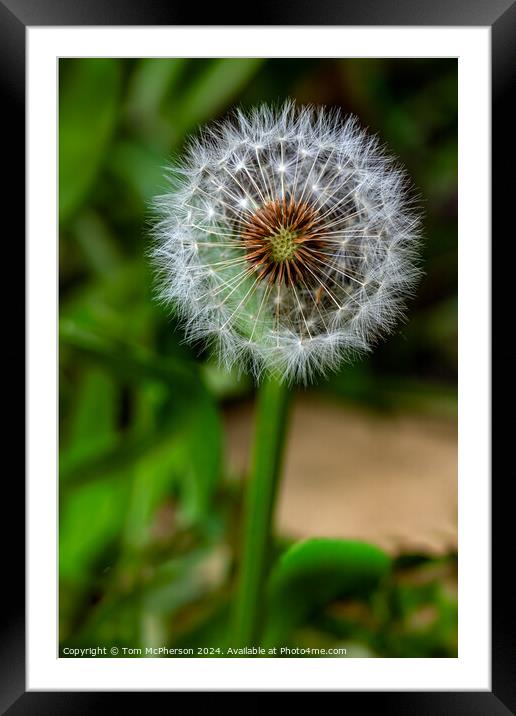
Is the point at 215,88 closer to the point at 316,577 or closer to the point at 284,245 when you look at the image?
the point at 284,245

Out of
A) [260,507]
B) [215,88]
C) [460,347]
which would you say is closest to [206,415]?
[260,507]

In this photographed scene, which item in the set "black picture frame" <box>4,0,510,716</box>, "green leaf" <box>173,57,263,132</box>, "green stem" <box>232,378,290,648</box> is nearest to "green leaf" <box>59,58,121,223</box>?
"green leaf" <box>173,57,263,132</box>

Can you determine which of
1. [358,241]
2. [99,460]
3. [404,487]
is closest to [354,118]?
[358,241]

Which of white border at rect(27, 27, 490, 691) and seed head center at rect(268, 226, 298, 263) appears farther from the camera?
white border at rect(27, 27, 490, 691)

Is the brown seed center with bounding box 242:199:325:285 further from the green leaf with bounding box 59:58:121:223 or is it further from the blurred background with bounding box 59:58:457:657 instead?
the green leaf with bounding box 59:58:121:223

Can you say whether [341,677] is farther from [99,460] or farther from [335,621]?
[99,460]

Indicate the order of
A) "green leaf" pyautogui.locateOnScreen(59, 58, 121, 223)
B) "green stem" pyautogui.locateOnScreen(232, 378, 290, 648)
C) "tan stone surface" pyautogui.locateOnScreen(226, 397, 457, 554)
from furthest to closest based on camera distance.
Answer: "green leaf" pyautogui.locateOnScreen(59, 58, 121, 223), "tan stone surface" pyautogui.locateOnScreen(226, 397, 457, 554), "green stem" pyautogui.locateOnScreen(232, 378, 290, 648)

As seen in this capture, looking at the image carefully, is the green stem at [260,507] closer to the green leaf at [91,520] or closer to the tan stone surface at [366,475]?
the tan stone surface at [366,475]
